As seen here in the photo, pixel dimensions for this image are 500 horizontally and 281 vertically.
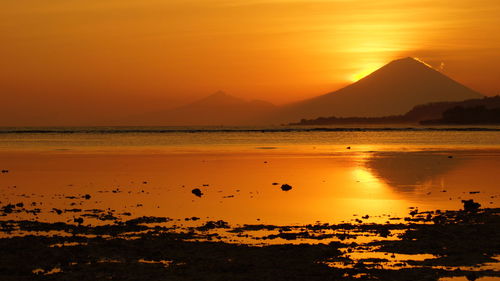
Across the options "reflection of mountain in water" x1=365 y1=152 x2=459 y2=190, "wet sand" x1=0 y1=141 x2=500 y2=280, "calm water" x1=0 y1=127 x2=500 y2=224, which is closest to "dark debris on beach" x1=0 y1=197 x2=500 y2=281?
"wet sand" x1=0 y1=141 x2=500 y2=280

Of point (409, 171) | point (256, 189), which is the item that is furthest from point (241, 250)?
point (409, 171)

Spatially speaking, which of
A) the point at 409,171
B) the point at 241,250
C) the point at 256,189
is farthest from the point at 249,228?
the point at 409,171

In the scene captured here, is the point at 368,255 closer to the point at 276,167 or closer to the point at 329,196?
the point at 329,196

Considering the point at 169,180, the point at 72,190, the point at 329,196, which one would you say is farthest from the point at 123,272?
the point at 169,180

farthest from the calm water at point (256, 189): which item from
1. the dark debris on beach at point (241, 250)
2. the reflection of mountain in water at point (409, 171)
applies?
the dark debris on beach at point (241, 250)

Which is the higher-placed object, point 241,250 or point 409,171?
point 409,171

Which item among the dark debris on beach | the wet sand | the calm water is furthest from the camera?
the calm water

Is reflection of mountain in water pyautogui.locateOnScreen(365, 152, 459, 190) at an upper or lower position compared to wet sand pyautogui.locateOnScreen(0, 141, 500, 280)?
upper

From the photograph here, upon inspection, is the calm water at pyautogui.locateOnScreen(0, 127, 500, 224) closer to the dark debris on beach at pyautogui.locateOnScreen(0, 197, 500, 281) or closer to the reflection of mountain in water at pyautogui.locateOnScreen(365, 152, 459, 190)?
the reflection of mountain in water at pyautogui.locateOnScreen(365, 152, 459, 190)

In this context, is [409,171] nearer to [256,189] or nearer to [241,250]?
[256,189]

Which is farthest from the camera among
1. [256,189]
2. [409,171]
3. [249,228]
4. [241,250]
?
[409,171]

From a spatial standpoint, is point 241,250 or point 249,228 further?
point 249,228

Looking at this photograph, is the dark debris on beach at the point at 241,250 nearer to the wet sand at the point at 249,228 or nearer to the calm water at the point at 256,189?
the wet sand at the point at 249,228

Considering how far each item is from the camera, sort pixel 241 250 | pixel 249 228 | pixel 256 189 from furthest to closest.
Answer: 1. pixel 256 189
2. pixel 249 228
3. pixel 241 250
